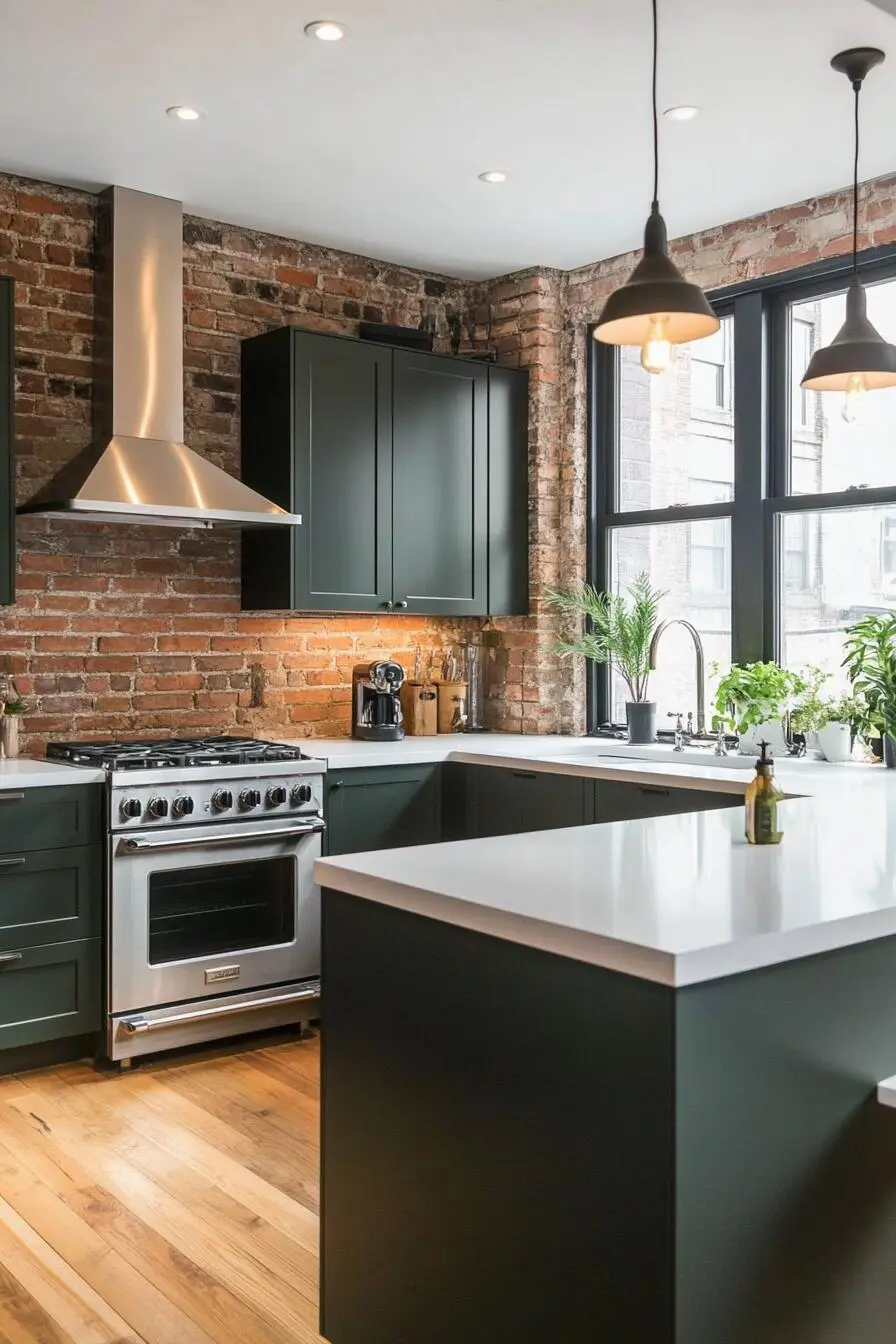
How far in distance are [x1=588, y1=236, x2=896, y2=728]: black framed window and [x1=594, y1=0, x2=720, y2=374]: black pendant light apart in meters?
1.91

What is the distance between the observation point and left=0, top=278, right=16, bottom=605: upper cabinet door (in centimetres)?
386

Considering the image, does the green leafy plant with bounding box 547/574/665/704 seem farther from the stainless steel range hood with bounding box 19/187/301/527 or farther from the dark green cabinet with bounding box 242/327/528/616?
the stainless steel range hood with bounding box 19/187/301/527

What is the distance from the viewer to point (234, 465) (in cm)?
480

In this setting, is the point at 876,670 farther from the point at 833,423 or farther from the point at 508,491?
the point at 508,491

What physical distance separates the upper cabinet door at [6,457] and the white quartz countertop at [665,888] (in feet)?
6.91

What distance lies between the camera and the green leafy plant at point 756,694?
4.27m

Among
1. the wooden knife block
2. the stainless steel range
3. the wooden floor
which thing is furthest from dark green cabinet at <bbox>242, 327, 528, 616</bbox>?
the wooden floor

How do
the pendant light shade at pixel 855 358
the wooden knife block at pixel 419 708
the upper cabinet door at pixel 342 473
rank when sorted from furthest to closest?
the wooden knife block at pixel 419 708 < the upper cabinet door at pixel 342 473 < the pendant light shade at pixel 855 358

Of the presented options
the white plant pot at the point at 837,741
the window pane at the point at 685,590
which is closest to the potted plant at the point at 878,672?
the white plant pot at the point at 837,741

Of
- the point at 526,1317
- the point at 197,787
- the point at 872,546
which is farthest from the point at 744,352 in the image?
the point at 526,1317

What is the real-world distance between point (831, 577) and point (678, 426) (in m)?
0.96

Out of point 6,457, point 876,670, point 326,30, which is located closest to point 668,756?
point 876,670

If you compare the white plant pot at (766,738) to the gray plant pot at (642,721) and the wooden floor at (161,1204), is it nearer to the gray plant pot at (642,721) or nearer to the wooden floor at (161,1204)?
the gray plant pot at (642,721)

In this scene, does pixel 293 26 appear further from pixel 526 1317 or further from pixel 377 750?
pixel 526 1317
